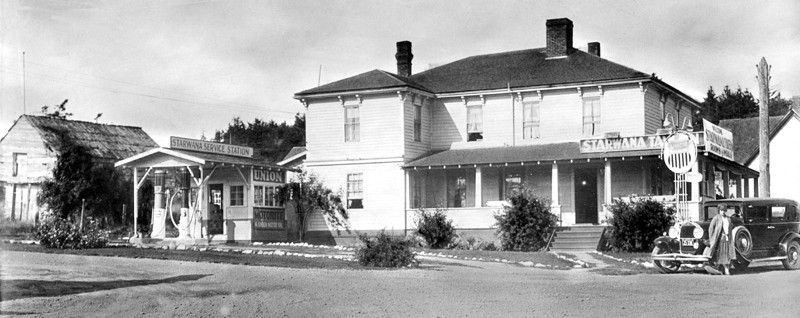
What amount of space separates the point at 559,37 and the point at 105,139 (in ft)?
54.9

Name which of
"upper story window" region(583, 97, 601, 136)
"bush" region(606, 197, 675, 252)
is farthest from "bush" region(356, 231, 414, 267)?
"upper story window" region(583, 97, 601, 136)

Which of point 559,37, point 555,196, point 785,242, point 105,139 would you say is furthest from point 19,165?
point 785,242

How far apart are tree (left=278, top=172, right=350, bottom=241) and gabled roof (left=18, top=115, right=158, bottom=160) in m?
5.32

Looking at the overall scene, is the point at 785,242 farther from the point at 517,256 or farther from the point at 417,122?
the point at 417,122

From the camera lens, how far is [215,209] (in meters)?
29.7

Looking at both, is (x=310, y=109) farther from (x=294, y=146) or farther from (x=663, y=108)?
(x=663, y=108)

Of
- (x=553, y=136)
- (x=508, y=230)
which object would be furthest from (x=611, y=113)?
(x=508, y=230)

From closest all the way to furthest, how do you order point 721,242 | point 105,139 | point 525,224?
1. point 721,242
2. point 525,224
3. point 105,139

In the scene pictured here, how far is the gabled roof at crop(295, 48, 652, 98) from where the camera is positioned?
102 feet

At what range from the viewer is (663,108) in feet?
105

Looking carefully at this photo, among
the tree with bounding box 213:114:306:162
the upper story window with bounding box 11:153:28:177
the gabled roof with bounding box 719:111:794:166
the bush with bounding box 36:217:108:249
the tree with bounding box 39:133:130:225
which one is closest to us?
the bush with bounding box 36:217:108:249

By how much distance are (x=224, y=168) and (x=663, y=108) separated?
50.7 ft

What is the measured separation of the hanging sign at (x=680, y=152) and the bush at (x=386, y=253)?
622 centimetres

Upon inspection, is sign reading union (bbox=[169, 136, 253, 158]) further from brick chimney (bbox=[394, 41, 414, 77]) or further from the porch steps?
the porch steps
